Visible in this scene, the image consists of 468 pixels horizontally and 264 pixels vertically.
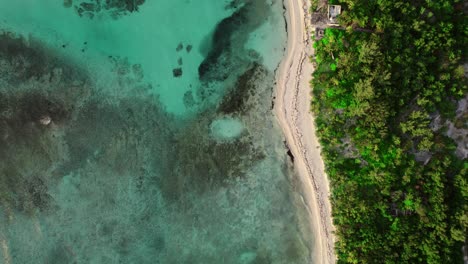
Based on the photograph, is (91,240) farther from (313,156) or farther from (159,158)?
(313,156)

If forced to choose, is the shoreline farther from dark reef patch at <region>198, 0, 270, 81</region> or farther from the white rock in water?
the white rock in water

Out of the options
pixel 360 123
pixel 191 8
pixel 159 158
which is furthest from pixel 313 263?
pixel 191 8

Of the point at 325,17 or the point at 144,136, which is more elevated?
the point at 325,17

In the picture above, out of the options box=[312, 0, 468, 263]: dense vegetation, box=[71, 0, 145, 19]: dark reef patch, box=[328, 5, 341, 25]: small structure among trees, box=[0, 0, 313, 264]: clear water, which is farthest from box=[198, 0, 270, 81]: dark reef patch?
box=[71, 0, 145, 19]: dark reef patch

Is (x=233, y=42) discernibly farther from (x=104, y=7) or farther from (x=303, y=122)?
(x=104, y=7)

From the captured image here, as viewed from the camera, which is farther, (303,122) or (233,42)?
(233,42)

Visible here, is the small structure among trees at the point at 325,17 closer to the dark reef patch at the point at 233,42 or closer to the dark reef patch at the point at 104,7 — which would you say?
the dark reef patch at the point at 233,42

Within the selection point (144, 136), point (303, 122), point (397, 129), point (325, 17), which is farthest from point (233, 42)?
point (397, 129)
